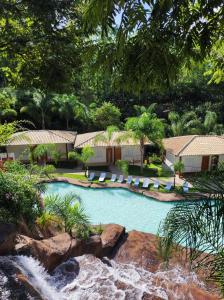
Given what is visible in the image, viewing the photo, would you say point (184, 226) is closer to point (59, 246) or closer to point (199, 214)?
point (199, 214)

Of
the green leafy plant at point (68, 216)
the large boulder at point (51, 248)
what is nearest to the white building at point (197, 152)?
the green leafy plant at point (68, 216)

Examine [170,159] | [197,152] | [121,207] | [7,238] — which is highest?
[197,152]

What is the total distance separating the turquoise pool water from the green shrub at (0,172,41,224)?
390 centimetres

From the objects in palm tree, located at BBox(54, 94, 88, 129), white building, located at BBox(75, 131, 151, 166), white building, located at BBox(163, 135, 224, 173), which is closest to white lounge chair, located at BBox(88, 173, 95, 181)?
white building, located at BBox(75, 131, 151, 166)

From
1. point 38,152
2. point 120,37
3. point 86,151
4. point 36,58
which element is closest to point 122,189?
point 86,151

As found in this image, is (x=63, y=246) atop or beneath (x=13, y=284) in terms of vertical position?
beneath

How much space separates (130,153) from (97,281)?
14.6 metres

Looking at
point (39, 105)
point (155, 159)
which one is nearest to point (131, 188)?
point (155, 159)

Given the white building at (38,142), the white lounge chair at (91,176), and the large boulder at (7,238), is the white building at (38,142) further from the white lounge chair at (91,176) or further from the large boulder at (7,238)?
the large boulder at (7,238)

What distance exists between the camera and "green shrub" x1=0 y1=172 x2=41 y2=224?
7578 millimetres

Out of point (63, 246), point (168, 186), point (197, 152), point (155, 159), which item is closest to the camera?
point (63, 246)

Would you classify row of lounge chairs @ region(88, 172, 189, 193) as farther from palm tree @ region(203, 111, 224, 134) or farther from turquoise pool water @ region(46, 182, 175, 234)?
palm tree @ region(203, 111, 224, 134)

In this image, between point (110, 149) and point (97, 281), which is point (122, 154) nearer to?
point (110, 149)

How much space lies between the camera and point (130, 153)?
2162 centimetres
